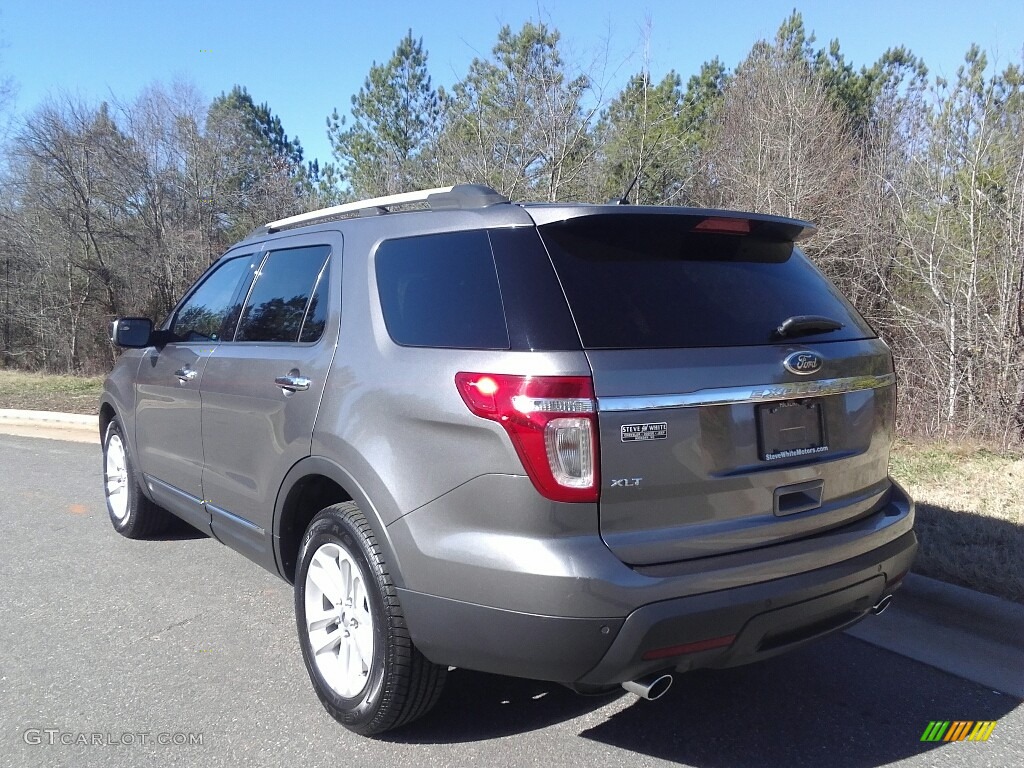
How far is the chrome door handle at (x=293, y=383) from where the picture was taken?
3.29 meters

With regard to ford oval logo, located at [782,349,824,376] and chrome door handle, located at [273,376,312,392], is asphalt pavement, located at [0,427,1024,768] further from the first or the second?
ford oval logo, located at [782,349,824,376]

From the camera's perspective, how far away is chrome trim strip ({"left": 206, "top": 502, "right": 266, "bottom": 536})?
3641 millimetres

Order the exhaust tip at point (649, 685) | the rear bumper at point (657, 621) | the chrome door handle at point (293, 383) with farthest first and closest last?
the chrome door handle at point (293, 383)
the exhaust tip at point (649, 685)
the rear bumper at point (657, 621)

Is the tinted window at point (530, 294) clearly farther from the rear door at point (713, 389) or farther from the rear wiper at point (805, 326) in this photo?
the rear wiper at point (805, 326)

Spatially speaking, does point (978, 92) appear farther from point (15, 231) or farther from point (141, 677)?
point (15, 231)

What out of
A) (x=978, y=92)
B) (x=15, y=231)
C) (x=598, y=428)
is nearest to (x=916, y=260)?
(x=978, y=92)

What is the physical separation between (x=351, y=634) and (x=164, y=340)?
8.33 ft

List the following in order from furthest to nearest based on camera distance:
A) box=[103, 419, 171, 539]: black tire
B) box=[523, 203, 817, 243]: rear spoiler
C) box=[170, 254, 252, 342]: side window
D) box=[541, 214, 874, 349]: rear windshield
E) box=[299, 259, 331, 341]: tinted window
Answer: box=[103, 419, 171, 539]: black tire < box=[170, 254, 252, 342]: side window < box=[299, 259, 331, 341]: tinted window < box=[523, 203, 817, 243]: rear spoiler < box=[541, 214, 874, 349]: rear windshield

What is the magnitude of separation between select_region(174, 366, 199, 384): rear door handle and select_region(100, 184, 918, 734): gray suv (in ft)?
3.18

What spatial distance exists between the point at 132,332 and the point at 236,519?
156cm

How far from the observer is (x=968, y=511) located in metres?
5.35

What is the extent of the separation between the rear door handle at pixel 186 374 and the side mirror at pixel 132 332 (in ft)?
1.52

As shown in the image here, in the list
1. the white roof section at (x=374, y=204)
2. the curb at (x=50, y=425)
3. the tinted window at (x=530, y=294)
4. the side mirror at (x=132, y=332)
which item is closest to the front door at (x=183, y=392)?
the side mirror at (x=132, y=332)

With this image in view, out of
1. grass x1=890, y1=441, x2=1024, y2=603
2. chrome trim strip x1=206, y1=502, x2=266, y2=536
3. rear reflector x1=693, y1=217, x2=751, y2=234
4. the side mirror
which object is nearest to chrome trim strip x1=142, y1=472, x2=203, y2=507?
chrome trim strip x1=206, y1=502, x2=266, y2=536
